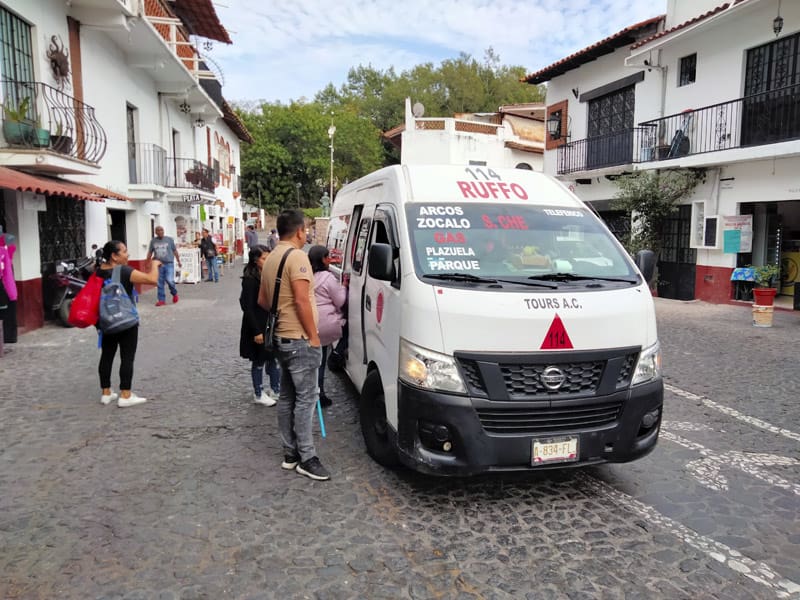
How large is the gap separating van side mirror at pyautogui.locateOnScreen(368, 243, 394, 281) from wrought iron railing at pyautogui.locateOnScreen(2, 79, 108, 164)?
26.5ft

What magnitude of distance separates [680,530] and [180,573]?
9.50ft

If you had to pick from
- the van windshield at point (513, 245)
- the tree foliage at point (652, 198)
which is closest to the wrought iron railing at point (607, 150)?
the tree foliage at point (652, 198)

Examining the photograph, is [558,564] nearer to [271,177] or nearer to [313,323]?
[313,323]

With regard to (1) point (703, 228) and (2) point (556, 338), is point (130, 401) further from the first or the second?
(1) point (703, 228)

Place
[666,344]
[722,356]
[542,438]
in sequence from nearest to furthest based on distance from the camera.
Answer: [542,438] → [722,356] → [666,344]

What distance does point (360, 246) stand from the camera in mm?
5574

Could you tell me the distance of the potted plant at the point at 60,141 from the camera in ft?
33.4

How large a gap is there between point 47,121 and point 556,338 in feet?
34.4

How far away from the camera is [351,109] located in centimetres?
5991

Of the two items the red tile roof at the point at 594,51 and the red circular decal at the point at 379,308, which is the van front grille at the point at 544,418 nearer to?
the red circular decal at the point at 379,308

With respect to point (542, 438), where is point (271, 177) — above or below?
above

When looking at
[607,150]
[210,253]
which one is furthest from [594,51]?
[210,253]

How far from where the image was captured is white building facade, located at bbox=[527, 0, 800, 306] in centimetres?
1295

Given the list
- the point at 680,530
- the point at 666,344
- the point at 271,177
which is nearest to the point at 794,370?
the point at 666,344
